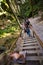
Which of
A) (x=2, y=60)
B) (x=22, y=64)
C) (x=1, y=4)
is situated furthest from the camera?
(x=1, y=4)

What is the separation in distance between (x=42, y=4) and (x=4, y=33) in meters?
5.18

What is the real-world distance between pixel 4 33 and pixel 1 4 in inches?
347

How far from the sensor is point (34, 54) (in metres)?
9.27

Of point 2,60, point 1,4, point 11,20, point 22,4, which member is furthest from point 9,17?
point 2,60

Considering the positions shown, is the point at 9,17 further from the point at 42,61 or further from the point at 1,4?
the point at 42,61

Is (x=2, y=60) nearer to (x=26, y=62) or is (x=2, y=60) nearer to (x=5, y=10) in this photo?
(x=26, y=62)

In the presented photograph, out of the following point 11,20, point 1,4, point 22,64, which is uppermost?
point 1,4

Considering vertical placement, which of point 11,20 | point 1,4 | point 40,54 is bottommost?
point 40,54

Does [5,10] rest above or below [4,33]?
above

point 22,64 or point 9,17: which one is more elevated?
point 9,17

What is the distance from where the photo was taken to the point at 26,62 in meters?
8.14

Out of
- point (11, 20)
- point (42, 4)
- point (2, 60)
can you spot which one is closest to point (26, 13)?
point (11, 20)

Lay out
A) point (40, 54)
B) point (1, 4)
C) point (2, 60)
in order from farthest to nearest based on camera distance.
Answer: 1. point (1, 4)
2. point (40, 54)
3. point (2, 60)

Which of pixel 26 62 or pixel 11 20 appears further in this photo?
pixel 11 20
